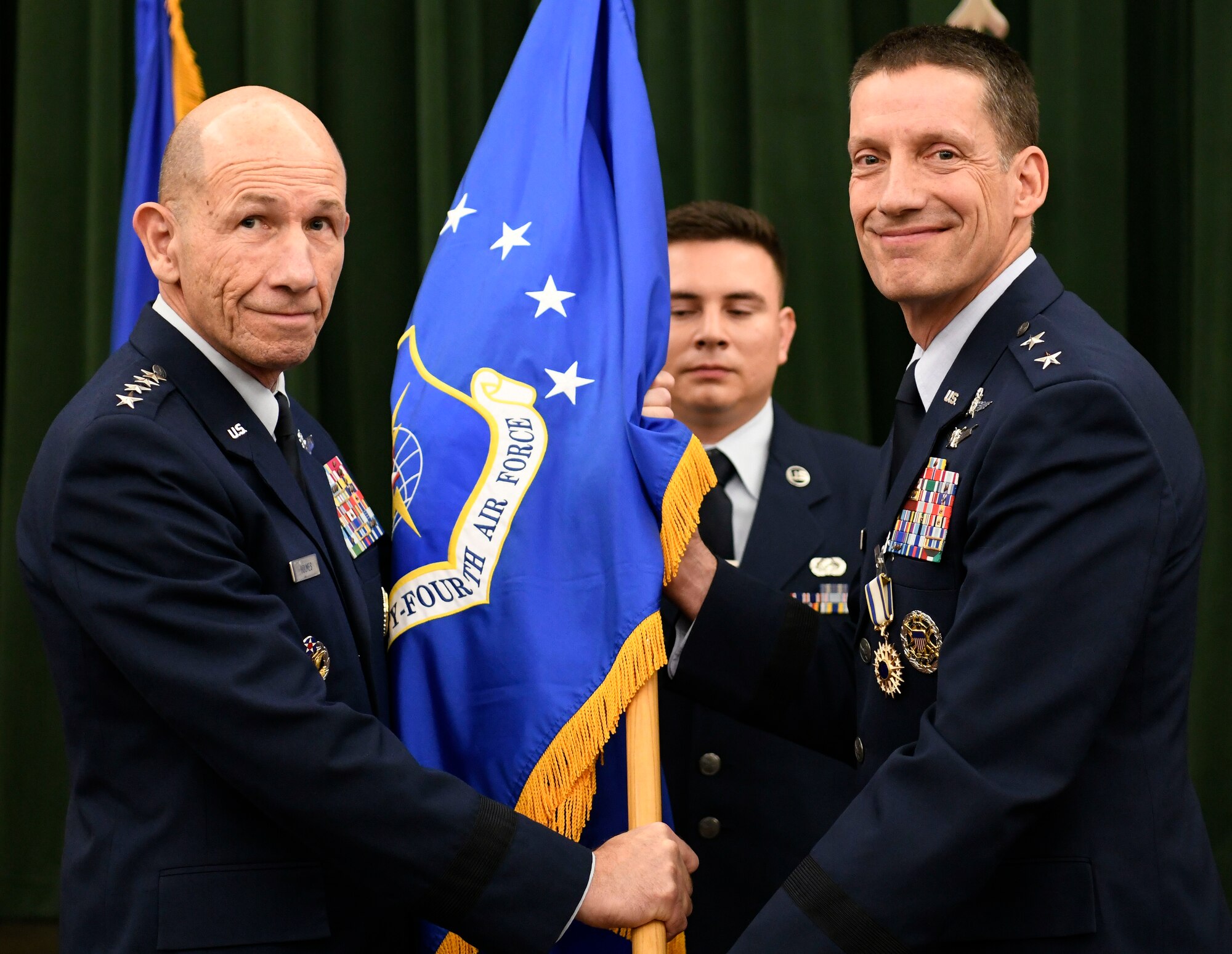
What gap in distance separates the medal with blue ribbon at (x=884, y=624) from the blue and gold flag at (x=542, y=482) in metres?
0.31

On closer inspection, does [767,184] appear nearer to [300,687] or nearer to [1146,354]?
[1146,354]

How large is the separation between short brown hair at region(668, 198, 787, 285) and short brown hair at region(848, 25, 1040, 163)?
0.99 m

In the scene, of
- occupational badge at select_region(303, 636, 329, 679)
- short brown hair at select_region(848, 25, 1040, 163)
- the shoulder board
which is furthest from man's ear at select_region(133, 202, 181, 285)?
short brown hair at select_region(848, 25, 1040, 163)

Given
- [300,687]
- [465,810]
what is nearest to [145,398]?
[300,687]

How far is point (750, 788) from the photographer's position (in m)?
2.28

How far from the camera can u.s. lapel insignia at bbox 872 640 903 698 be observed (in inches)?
62.1

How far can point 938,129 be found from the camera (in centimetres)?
160

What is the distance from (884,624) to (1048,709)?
→ 1.07 feet

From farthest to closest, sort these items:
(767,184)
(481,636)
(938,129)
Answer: (767,184) → (481,636) → (938,129)

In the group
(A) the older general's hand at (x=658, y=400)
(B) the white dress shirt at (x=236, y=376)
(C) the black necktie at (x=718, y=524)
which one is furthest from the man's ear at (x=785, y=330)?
(B) the white dress shirt at (x=236, y=376)

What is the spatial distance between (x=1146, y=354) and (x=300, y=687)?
8.08ft

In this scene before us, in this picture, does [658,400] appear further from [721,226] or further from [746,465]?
[721,226]

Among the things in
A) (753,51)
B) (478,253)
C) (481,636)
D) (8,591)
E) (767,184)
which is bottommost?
(8,591)

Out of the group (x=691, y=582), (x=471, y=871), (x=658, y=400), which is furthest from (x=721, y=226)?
(x=471, y=871)
